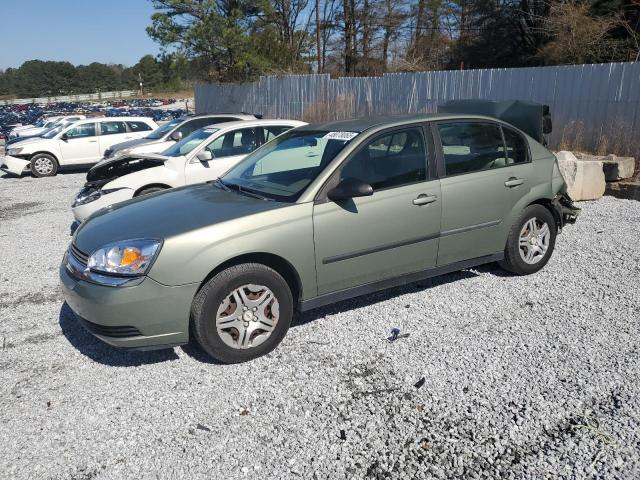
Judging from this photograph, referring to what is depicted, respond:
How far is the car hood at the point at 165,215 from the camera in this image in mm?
3637

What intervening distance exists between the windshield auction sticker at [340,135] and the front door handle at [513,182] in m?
1.60

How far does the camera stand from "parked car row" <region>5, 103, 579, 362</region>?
11.4 ft

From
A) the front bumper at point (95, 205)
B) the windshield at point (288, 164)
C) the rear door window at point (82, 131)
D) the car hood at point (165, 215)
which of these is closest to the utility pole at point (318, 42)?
the rear door window at point (82, 131)

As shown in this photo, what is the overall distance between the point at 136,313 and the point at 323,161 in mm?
1839

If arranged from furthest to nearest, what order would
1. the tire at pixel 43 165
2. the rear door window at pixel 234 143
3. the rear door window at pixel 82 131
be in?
the rear door window at pixel 82 131, the tire at pixel 43 165, the rear door window at pixel 234 143

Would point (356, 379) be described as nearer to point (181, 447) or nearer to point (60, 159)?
point (181, 447)

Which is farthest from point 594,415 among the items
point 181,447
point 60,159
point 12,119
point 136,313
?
point 12,119

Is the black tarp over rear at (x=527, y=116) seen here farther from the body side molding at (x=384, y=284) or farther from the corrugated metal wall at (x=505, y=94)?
the corrugated metal wall at (x=505, y=94)

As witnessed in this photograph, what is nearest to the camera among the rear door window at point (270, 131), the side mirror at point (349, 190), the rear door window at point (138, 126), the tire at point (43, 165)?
the side mirror at point (349, 190)

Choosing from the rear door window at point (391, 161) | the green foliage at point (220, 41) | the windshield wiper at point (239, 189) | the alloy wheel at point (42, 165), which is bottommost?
the alloy wheel at point (42, 165)

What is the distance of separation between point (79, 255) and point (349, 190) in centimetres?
203

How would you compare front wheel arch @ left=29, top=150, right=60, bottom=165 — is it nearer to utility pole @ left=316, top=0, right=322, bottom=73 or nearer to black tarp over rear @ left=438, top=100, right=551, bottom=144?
black tarp over rear @ left=438, top=100, right=551, bottom=144

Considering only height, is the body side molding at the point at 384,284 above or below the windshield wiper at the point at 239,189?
below

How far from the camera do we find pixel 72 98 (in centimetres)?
7700
